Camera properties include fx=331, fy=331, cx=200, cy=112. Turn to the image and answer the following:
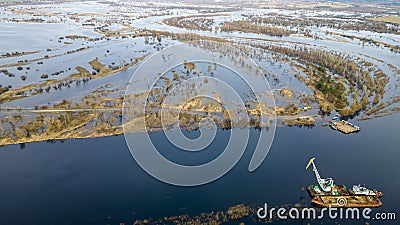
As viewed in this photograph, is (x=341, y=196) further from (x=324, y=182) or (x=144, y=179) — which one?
(x=144, y=179)

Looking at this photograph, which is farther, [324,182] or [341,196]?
[324,182]

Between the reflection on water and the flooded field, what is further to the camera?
the flooded field

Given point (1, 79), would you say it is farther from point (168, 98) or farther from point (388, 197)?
point (388, 197)

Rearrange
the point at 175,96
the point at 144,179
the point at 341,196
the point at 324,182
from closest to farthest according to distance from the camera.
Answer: the point at 341,196 → the point at 324,182 → the point at 144,179 → the point at 175,96

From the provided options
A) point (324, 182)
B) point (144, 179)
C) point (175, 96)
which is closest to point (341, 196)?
point (324, 182)

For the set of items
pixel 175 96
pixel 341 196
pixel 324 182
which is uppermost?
pixel 175 96

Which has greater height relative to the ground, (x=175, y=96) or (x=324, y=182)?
(x=175, y=96)

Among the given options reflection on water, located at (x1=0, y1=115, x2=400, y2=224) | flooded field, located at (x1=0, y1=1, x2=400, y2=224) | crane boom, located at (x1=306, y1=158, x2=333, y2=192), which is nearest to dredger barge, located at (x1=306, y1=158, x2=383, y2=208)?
crane boom, located at (x1=306, y1=158, x2=333, y2=192)

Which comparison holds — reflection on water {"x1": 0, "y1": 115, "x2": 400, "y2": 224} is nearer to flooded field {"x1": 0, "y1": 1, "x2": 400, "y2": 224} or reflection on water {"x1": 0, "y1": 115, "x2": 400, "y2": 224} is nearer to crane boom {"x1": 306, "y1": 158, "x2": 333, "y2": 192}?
flooded field {"x1": 0, "y1": 1, "x2": 400, "y2": 224}
